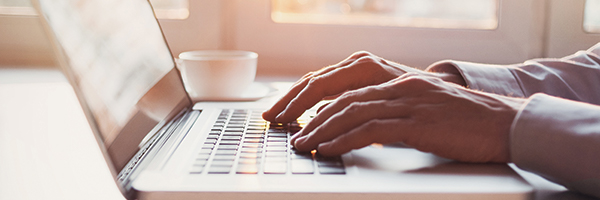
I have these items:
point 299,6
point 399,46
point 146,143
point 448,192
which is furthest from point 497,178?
point 299,6

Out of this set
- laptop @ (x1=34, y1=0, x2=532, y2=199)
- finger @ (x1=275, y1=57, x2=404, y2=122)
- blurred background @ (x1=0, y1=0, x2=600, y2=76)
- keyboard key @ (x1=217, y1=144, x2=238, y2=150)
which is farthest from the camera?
blurred background @ (x1=0, y1=0, x2=600, y2=76)

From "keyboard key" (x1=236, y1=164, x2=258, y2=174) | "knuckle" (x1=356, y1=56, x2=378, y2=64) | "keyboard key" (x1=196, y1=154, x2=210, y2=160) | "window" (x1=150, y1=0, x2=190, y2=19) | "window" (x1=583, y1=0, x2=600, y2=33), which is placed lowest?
"keyboard key" (x1=236, y1=164, x2=258, y2=174)

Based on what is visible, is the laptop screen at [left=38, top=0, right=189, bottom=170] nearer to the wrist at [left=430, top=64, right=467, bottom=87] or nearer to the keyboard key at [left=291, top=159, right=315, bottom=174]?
the keyboard key at [left=291, top=159, right=315, bottom=174]

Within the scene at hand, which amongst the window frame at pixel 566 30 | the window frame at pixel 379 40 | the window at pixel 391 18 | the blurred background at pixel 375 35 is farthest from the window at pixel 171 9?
the window frame at pixel 566 30

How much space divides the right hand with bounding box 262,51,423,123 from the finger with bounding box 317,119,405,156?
146 mm

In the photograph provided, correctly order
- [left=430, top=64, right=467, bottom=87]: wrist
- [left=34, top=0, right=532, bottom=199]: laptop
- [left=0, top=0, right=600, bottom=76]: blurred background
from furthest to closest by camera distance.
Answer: [left=0, top=0, right=600, bottom=76]: blurred background, [left=430, top=64, right=467, bottom=87]: wrist, [left=34, top=0, right=532, bottom=199]: laptop

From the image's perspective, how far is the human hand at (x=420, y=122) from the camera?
37cm

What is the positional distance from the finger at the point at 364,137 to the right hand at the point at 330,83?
5.8 inches

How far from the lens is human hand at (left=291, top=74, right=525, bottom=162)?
370mm

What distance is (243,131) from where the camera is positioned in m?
0.48

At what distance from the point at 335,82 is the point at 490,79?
0.84ft

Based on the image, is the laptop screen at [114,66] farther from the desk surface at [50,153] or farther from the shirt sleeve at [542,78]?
the shirt sleeve at [542,78]

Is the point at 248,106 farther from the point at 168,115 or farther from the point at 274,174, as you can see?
the point at 274,174

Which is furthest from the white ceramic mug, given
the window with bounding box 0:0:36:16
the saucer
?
the window with bounding box 0:0:36:16
